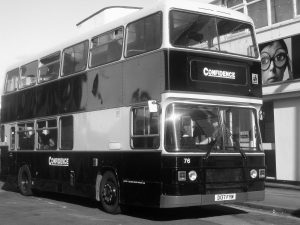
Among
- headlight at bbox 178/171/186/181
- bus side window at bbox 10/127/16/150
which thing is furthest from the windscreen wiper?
bus side window at bbox 10/127/16/150

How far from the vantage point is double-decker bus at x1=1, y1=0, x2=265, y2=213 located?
10.1m

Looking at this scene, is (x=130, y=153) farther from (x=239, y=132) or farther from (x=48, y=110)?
(x=48, y=110)

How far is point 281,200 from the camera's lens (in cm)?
1348

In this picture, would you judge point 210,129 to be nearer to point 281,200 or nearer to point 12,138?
point 281,200

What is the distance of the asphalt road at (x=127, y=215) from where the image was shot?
10.3 meters

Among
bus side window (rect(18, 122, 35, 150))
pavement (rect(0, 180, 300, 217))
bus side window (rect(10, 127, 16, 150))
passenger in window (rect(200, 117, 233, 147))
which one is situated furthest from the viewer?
bus side window (rect(10, 127, 16, 150))

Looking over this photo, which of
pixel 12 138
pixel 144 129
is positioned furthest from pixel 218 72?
pixel 12 138

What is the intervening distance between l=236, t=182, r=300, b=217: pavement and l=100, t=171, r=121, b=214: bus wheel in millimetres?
3296

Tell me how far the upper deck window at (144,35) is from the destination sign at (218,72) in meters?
0.89

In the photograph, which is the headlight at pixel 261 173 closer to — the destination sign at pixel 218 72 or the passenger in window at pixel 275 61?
the destination sign at pixel 218 72

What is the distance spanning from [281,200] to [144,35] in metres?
5.76

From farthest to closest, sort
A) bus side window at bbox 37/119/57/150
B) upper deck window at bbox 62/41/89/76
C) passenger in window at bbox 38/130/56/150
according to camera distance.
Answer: passenger in window at bbox 38/130/56/150 < bus side window at bbox 37/119/57/150 < upper deck window at bbox 62/41/89/76

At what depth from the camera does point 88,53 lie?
42.3ft

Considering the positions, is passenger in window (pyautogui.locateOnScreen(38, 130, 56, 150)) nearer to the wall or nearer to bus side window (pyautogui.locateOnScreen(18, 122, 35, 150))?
bus side window (pyautogui.locateOnScreen(18, 122, 35, 150))
